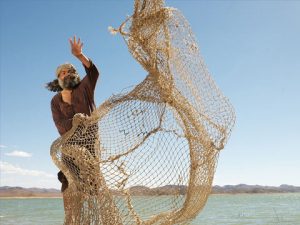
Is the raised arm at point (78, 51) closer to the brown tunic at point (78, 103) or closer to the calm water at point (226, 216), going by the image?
the brown tunic at point (78, 103)

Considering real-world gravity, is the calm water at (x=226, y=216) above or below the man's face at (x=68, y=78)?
below

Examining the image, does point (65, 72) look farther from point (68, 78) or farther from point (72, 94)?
point (72, 94)

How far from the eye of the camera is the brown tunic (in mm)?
3988

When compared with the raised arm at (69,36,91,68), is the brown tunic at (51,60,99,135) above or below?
below

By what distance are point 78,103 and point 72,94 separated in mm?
113

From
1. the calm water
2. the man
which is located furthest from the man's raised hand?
the calm water

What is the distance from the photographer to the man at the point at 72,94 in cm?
398

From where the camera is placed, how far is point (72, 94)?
13.3 ft

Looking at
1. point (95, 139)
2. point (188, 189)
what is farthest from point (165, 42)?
point (188, 189)

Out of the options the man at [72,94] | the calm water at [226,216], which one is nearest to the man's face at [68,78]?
the man at [72,94]

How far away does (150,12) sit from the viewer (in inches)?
143

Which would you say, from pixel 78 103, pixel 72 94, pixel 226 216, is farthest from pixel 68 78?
pixel 226 216

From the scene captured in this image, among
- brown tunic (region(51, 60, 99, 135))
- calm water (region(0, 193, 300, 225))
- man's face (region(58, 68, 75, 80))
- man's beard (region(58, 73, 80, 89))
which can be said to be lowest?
calm water (region(0, 193, 300, 225))

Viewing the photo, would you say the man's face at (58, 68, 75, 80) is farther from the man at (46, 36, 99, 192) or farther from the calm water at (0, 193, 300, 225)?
the calm water at (0, 193, 300, 225)
